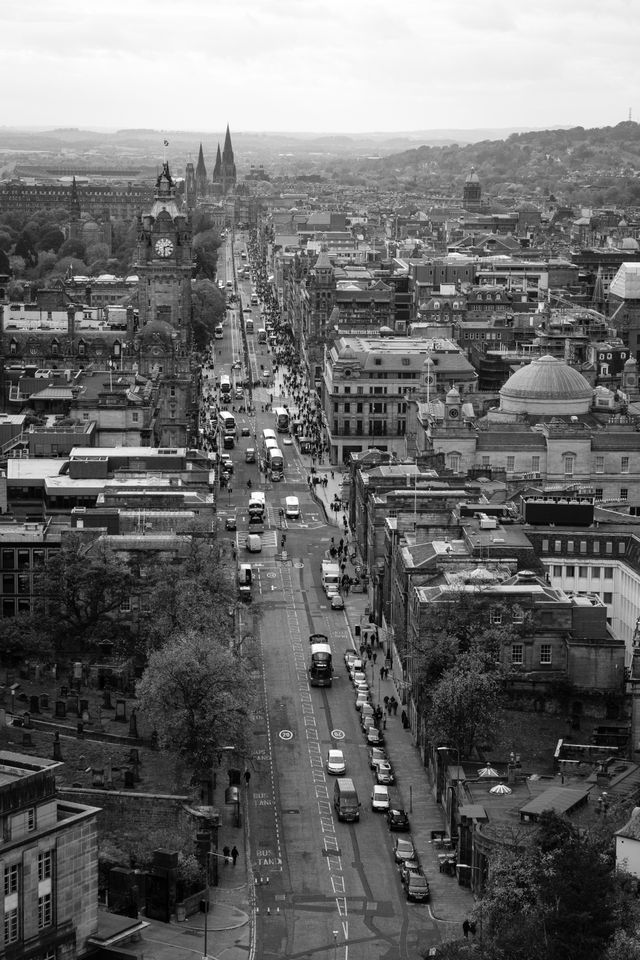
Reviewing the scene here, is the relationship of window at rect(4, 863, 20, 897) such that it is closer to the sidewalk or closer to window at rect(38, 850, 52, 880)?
window at rect(38, 850, 52, 880)

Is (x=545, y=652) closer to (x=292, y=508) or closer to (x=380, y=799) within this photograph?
(x=380, y=799)

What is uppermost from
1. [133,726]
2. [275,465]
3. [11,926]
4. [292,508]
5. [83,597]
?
[11,926]

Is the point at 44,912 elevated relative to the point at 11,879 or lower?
lower

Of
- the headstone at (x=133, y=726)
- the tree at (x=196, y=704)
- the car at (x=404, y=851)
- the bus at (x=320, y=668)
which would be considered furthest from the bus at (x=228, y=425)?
the car at (x=404, y=851)

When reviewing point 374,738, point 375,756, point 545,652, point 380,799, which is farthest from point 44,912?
point 545,652

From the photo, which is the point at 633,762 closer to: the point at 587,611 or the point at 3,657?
the point at 587,611
